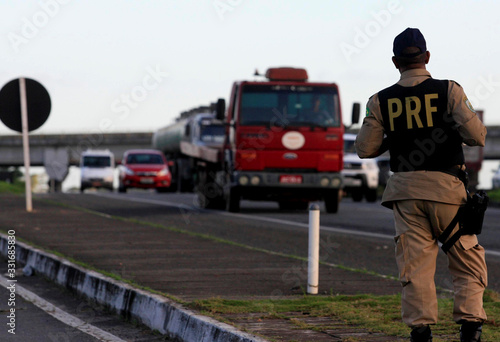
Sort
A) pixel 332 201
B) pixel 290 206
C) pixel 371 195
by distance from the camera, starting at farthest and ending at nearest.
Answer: pixel 371 195, pixel 290 206, pixel 332 201

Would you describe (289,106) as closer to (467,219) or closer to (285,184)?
(285,184)

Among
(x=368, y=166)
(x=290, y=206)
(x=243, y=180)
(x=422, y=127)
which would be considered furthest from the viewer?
(x=368, y=166)

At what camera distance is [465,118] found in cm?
473

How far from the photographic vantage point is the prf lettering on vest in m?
4.82

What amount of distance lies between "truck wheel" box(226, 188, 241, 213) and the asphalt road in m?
0.26

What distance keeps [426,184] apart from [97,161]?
39.2 metres

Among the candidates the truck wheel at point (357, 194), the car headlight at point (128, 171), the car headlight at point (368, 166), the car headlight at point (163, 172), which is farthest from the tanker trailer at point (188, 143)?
the truck wheel at point (357, 194)

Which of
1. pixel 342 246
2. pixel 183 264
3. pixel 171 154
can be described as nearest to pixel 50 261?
pixel 183 264

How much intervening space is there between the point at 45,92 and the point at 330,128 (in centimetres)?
625

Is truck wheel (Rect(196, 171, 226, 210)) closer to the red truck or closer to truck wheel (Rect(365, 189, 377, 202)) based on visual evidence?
the red truck

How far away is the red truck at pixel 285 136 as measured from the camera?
62.2 feet

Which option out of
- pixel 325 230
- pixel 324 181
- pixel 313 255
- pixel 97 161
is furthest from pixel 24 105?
pixel 97 161

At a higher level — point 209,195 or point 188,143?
point 188,143

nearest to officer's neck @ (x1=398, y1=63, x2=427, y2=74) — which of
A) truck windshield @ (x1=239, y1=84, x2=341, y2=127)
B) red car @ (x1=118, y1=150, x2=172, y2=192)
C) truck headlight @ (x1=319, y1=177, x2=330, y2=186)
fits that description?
truck windshield @ (x1=239, y1=84, x2=341, y2=127)
